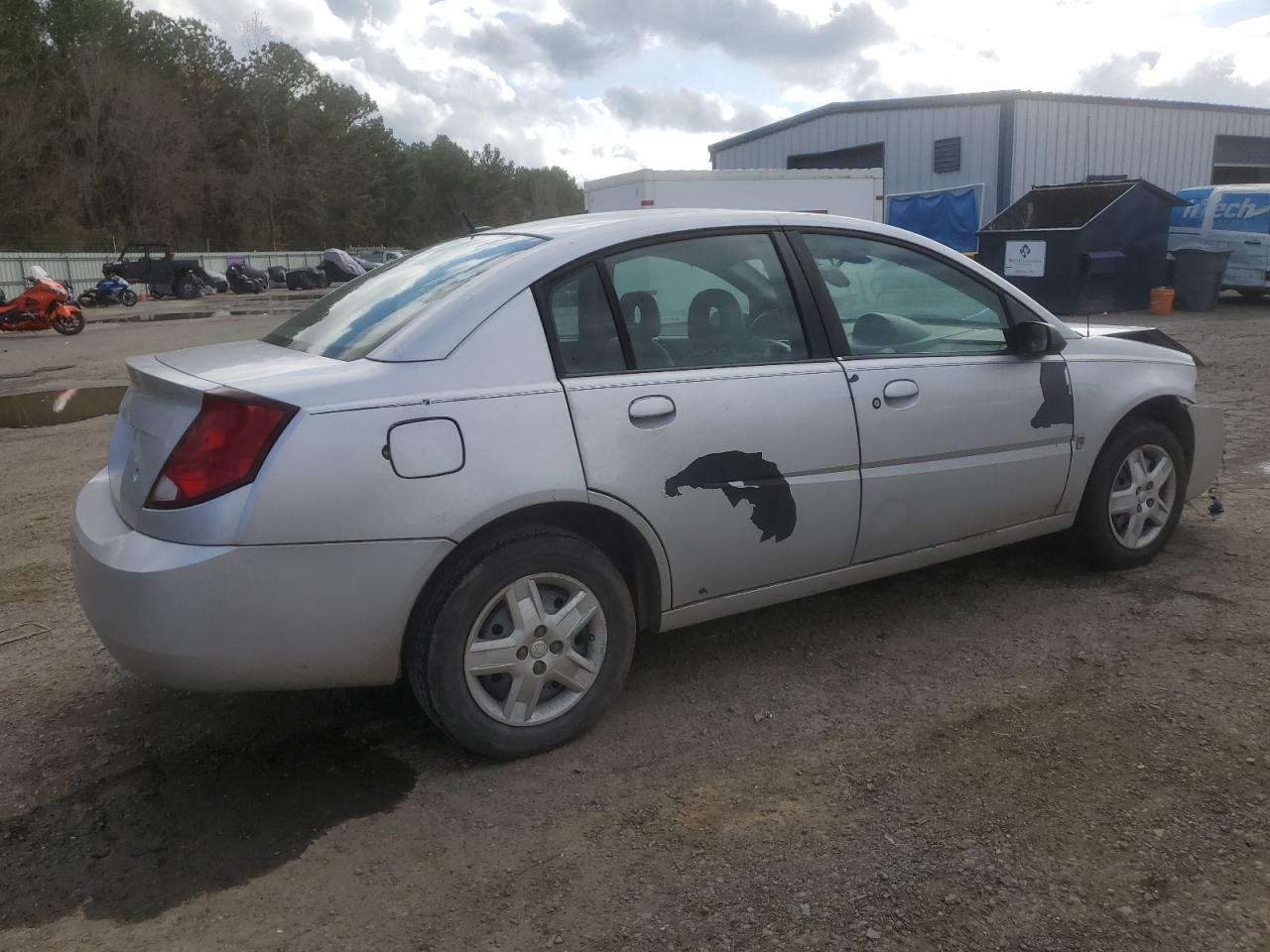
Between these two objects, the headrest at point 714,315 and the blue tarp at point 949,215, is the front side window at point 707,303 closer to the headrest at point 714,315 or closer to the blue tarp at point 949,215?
the headrest at point 714,315

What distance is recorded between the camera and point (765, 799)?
9.22 feet

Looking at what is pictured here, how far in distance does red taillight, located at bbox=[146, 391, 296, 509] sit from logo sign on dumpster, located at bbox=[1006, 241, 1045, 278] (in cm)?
1532

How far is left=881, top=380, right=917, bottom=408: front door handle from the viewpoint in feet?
11.7

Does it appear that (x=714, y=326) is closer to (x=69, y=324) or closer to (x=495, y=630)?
(x=495, y=630)

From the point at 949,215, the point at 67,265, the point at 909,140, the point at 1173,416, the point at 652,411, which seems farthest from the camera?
the point at 67,265

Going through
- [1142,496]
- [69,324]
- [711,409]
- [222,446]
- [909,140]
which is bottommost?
[69,324]

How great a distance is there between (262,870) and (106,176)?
201ft

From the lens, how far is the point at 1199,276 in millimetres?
16969

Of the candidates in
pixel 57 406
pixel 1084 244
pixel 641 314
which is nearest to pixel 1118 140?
pixel 1084 244

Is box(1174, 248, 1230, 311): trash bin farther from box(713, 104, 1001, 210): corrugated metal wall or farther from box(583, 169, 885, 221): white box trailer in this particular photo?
box(713, 104, 1001, 210): corrugated metal wall

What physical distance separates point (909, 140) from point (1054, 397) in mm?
22351

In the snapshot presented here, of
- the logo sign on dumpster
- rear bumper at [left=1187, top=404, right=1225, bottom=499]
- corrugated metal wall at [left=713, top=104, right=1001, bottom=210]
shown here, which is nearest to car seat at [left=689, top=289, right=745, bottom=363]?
rear bumper at [left=1187, top=404, right=1225, bottom=499]

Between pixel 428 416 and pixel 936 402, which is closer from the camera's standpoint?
pixel 428 416

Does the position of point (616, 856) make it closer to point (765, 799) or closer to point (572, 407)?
point (765, 799)
